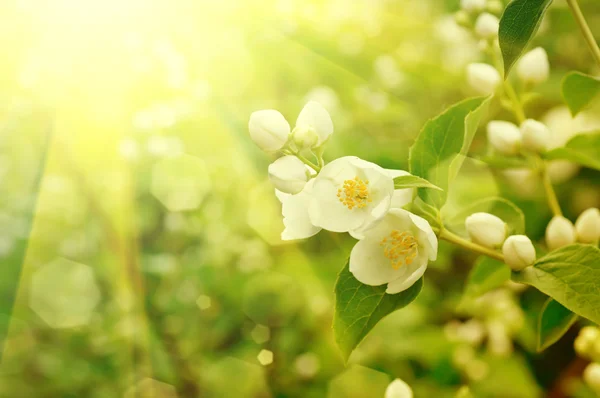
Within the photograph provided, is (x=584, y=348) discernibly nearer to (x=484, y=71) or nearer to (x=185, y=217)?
(x=484, y=71)

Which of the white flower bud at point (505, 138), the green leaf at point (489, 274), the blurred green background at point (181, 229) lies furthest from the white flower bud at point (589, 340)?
the blurred green background at point (181, 229)

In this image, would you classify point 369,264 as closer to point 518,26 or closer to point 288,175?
point 288,175

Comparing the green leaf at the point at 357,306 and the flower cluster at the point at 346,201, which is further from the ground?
the flower cluster at the point at 346,201

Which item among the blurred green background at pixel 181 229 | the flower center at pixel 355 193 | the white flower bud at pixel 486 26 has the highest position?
the white flower bud at pixel 486 26

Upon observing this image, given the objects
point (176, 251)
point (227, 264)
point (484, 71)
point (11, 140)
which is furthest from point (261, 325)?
point (484, 71)

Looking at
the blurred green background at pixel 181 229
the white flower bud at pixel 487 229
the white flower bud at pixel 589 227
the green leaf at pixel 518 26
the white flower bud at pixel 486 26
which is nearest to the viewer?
the green leaf at pixel 518 26

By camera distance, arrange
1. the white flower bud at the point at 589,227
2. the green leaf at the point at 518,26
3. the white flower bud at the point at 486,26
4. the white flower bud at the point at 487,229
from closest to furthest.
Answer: the green leaf at the point at 518,26 < the white flower bud at the point at 487,229 < the white flower bud at the point at 589,227 < the white flower bud at the point at 486,26

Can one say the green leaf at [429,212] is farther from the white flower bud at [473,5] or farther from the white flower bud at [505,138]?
the white flower bud at [473,5]

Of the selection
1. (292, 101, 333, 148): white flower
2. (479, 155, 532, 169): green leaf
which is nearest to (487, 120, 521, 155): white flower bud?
(479, 155, 532, 169): green leaf
